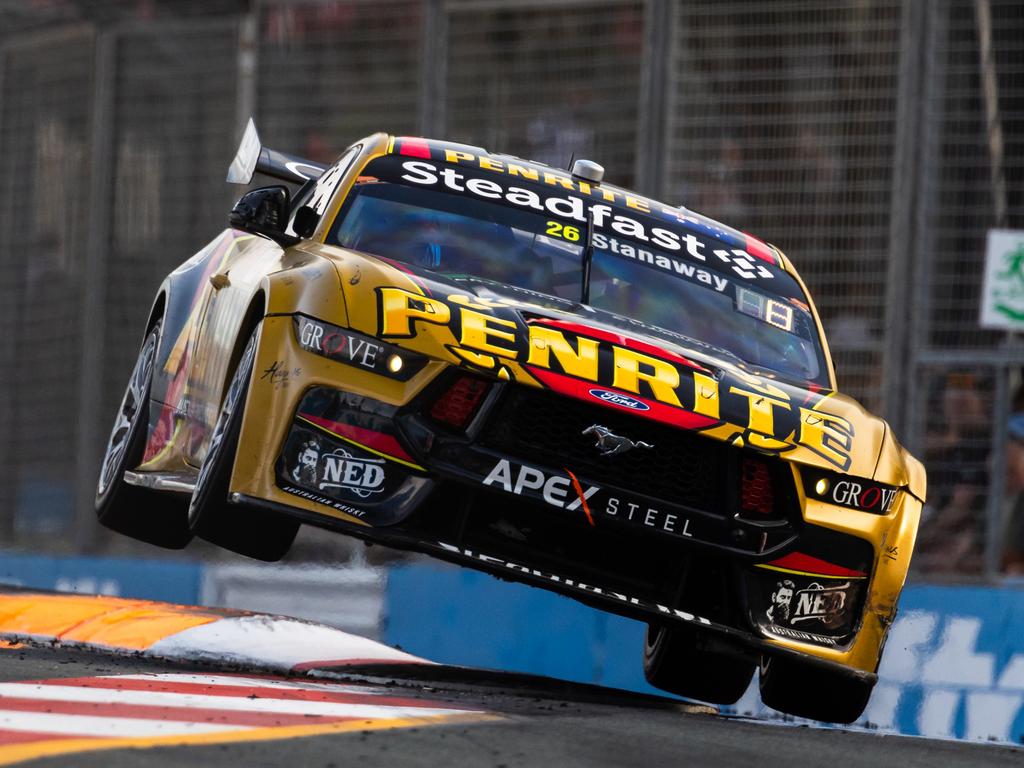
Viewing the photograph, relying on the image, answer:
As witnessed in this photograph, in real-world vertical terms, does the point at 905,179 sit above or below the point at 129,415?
above

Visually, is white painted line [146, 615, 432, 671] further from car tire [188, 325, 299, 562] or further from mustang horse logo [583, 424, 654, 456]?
mustang horse logo [583, 424, 654, 456]

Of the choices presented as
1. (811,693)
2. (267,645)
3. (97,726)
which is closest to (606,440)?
(811,693)

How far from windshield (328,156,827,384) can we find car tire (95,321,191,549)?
6.22 feet

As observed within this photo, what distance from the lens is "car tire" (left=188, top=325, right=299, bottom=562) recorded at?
6.57 m

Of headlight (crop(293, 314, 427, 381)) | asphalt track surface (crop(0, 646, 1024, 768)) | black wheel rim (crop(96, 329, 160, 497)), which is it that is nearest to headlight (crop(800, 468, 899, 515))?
asphalt track surface (crop(0, 646, 1024, 768))

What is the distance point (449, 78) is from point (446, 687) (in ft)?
25.5

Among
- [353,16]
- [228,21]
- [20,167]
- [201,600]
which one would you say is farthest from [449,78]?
[201,600]

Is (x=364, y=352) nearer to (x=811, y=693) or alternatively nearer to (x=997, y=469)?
(x=811, y=693)

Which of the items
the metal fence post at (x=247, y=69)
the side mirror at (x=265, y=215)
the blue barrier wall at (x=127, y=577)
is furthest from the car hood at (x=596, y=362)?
the metal fence post at (x=247, y=69)

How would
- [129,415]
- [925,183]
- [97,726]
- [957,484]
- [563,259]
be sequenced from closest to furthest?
[97,726]
[563,259]
[129,415]
[957,484]
[925,183]

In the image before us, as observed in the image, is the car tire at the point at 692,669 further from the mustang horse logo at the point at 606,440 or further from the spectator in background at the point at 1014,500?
the spectator in background at the point at 1014,500

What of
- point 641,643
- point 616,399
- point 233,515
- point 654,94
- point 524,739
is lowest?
point 641,643

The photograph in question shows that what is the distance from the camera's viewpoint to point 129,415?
9.11 meters

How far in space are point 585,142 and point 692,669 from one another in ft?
19.9
